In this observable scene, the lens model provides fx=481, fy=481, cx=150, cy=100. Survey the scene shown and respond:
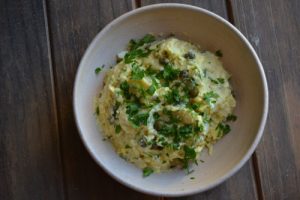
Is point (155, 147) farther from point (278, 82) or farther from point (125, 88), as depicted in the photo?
point (278, 82)

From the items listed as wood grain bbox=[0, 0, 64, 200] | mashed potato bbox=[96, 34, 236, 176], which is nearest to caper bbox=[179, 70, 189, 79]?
mashed potato bbox=[96, 34, 236, 176]

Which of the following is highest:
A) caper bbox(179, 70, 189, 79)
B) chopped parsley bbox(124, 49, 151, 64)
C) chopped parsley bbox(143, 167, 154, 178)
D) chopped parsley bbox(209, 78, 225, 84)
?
chopped parsley bbox(124, 49, 151, 64)

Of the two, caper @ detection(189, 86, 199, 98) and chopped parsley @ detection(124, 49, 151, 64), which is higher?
chopped parsley @ detection(124, 49, 151, 64)

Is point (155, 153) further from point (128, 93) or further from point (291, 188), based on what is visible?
point (291, 188)

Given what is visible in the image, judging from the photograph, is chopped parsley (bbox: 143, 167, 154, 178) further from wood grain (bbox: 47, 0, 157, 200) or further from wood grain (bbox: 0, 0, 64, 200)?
wood grain (bbox: 0, 0, 64, 200)

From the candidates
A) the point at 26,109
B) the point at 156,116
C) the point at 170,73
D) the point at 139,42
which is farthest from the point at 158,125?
the point at 26,109

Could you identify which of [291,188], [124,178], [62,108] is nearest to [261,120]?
[291,188]

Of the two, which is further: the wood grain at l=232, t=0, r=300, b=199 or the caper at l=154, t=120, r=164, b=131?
the wood grain at l=232, t=0, r=300, b=199
